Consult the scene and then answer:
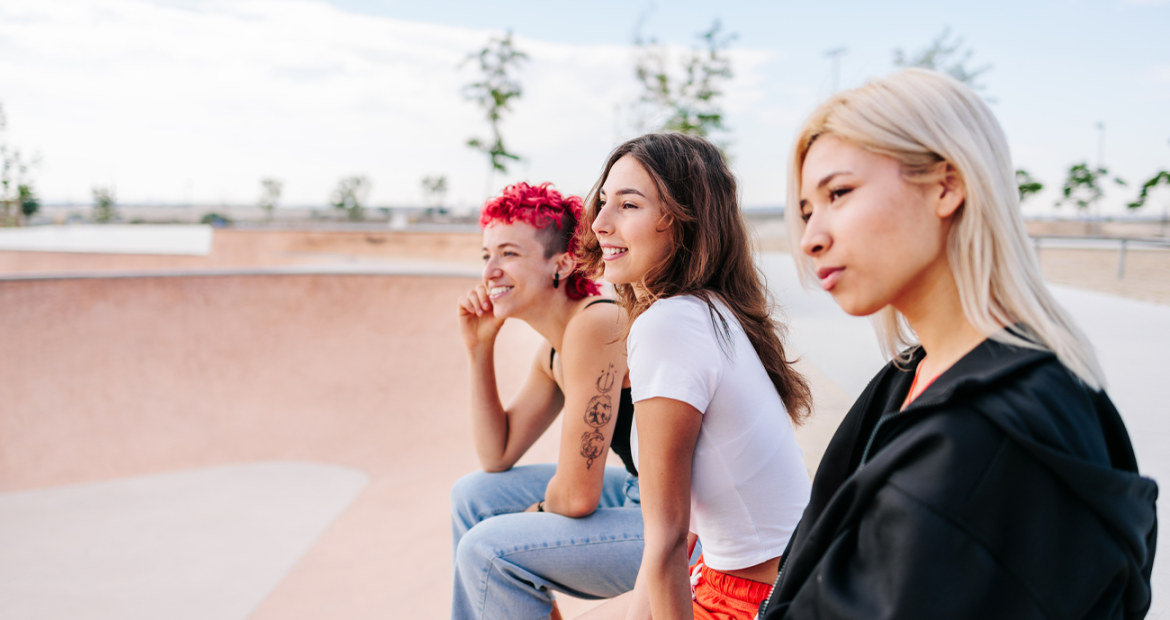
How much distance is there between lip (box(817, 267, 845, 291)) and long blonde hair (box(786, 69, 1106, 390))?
0.47 feet

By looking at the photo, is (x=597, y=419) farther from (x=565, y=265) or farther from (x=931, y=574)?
(x=931, y=574)

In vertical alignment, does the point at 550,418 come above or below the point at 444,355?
above

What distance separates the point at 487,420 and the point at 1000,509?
1881mm

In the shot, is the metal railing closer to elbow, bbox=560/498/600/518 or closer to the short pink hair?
the short pink hair

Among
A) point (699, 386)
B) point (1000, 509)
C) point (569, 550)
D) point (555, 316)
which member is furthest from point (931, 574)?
point (555, 316)

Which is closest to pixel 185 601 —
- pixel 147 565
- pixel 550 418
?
pixel 147 565

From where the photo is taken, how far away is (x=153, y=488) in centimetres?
549

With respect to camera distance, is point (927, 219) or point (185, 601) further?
point (185, 601)

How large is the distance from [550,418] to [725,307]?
1214mm

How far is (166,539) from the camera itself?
4.46 meters

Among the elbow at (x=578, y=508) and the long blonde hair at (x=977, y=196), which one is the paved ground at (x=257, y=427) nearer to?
the elbow at (x=578, y=508)

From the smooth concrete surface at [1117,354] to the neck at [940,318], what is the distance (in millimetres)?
771

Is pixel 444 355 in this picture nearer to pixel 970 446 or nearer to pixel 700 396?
pixel 700 396

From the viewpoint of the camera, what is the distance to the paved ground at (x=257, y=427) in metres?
3.66
